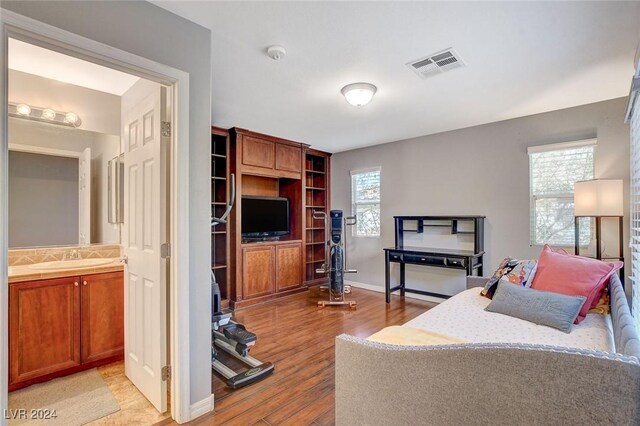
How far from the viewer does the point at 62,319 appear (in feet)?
7.57

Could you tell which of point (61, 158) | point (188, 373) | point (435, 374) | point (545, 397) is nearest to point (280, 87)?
point (61, 158)

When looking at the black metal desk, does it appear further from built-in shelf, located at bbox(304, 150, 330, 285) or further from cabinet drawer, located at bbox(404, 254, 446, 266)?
built-in shelf, located at bbox(304, 150, 330, 285)

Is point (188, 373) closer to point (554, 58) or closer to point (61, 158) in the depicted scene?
point (61, 158)

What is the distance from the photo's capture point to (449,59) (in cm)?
229

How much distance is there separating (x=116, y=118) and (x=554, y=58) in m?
3.87

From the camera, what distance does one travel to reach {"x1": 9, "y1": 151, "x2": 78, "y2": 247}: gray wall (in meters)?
2.56

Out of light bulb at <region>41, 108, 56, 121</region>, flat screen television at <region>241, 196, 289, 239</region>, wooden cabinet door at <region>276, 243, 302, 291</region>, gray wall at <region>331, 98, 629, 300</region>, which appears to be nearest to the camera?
light bulb at <region>41, 108, 56, 121</region>

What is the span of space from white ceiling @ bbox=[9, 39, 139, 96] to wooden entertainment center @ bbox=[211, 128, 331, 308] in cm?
146

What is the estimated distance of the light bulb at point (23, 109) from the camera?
2484 millimetres

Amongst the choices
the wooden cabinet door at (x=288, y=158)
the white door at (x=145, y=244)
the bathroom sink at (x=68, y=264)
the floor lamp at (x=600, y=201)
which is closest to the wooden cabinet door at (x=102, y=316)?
the bathroom sink at (x=68, y=264)

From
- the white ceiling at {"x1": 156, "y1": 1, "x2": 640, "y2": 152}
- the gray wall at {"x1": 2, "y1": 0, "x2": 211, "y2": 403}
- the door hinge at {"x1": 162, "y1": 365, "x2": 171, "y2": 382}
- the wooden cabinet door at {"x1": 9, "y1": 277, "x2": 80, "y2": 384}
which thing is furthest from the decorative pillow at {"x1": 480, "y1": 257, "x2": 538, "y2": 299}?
the wooden cabinet door at {"x1": 9, "y1": 277, "x2": 80, "y2": 384}

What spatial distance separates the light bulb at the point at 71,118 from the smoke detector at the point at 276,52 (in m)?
1.98

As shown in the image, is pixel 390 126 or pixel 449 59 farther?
pixel 390 126

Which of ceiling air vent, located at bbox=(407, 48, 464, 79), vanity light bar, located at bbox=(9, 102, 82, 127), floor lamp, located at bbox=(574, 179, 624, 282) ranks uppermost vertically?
ceiling air vent, located at bbox=(407, 48, 464, 79)
